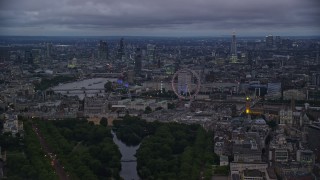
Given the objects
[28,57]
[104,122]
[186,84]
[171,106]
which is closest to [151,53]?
[28,57]

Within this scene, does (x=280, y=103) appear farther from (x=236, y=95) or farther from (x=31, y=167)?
(x=31, y=167)

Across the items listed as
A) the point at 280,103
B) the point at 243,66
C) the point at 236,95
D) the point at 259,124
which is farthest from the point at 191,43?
the point at 259,124

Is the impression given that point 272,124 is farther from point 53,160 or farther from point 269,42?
point 269,42

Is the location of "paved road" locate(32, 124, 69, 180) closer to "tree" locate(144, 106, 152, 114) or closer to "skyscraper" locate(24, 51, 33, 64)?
"tree" locate(144, 106, 152, 114)

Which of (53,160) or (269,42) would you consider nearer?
(53,160)

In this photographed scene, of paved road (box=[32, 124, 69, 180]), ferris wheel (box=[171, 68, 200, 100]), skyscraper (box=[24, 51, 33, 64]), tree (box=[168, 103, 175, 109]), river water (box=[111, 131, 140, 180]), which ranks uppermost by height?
skyscraper (box=[24, 51, 33, 64])

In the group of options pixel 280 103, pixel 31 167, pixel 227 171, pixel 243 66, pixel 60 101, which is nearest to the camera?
pixel 31 167

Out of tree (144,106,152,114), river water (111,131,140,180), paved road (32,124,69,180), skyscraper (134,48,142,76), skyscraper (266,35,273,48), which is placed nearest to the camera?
paved road (32,124,69,180)

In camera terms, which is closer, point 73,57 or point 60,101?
point 60,101

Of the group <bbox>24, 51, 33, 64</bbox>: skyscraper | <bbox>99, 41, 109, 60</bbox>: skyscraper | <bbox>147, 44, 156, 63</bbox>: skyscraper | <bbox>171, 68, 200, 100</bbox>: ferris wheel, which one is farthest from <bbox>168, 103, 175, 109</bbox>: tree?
<bbox>99, 41, 109, 60</bbox>: skyscraper
